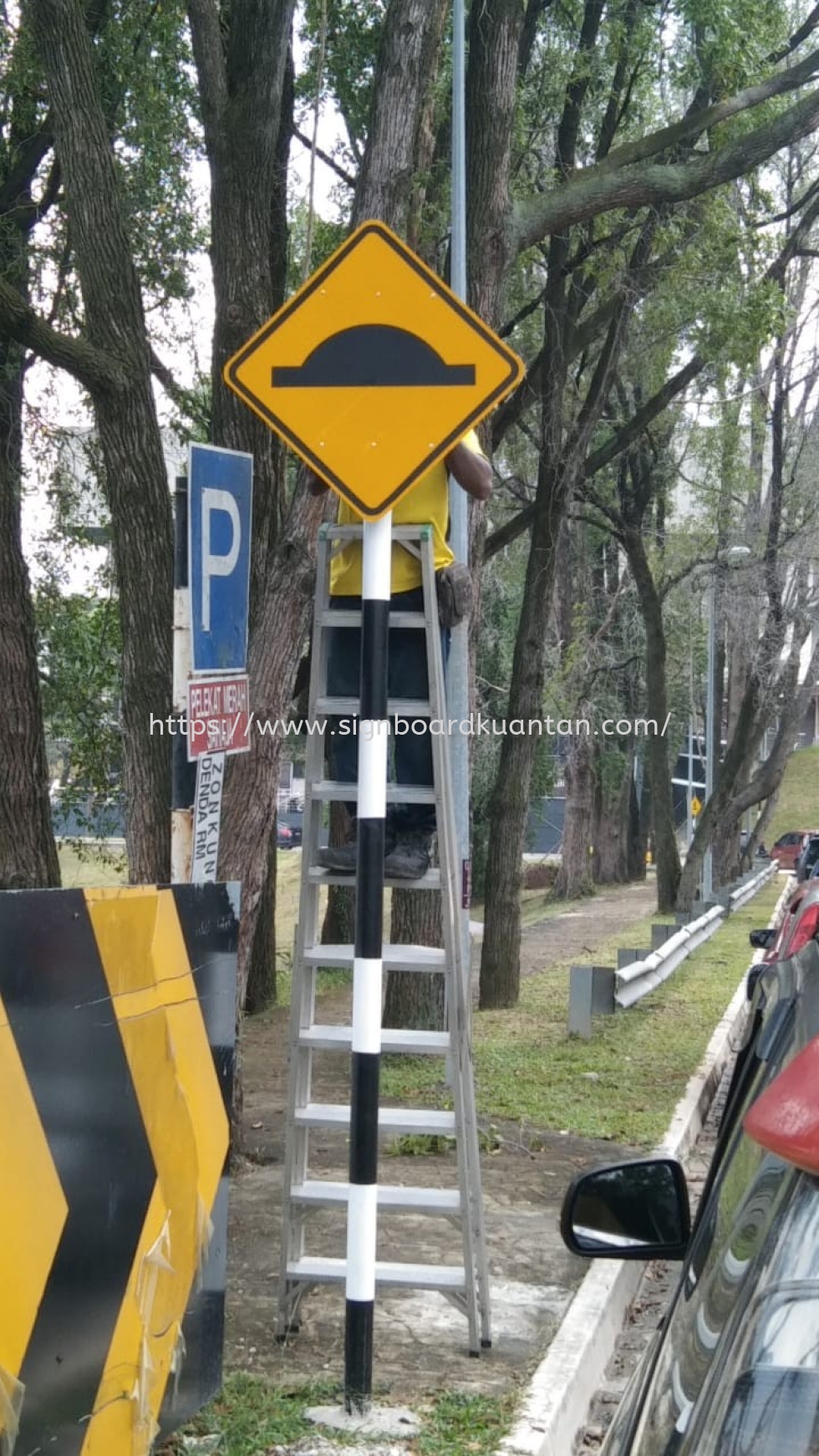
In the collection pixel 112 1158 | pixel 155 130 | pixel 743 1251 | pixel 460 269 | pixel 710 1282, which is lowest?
pixel 112 1158

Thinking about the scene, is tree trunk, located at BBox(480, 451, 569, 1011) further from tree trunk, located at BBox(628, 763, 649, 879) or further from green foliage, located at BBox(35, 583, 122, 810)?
tree trunk, located at BBox(628, 763, 649, 879)

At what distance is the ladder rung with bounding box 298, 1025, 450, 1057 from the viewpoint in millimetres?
5250

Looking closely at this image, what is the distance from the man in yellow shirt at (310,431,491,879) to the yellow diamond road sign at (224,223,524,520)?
2.10ft

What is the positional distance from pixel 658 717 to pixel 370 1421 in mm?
20592

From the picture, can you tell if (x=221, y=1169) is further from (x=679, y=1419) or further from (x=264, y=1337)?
(x=679, y=1419)

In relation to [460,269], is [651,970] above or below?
below

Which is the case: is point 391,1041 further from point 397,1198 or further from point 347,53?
point 347,53

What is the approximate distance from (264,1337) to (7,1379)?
8.61 feet

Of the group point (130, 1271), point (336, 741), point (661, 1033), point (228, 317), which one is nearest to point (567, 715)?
point (661, 1033)

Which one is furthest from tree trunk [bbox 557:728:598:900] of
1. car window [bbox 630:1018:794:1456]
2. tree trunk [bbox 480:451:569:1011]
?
car window [bbox 630:1018:794:1456]

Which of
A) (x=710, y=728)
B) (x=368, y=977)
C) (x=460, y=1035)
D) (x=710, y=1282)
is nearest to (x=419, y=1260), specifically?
(x=460, y=1035)

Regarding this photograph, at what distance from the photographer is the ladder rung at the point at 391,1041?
5.25m

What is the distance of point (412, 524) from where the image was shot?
18.2 ft

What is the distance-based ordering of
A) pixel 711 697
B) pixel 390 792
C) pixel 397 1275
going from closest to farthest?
pixel 397 1275 → pixel 390 792 → pixel 711 697
